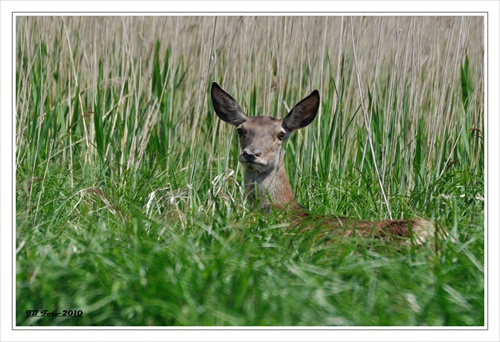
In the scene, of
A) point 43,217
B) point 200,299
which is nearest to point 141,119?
point 43,217

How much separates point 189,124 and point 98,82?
77cm

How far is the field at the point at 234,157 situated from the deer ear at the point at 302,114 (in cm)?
35

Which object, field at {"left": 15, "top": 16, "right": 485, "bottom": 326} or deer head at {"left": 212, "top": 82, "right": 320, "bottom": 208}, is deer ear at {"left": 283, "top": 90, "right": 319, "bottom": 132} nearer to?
deer head at {"left": 212, "top": 82, "right": 320, "bottom": 208}

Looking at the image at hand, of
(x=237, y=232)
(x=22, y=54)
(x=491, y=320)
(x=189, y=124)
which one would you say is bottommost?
(x=491, y=320)

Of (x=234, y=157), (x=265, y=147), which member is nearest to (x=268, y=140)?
(x=265, y=147)

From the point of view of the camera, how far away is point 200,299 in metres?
3.68

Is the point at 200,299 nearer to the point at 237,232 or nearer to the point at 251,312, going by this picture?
the point at 251,312

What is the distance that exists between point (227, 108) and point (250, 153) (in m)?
0.60

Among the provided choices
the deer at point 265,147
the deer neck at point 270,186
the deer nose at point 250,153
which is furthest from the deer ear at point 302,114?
the deer nose at point 250,153

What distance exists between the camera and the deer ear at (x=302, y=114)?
218 inches

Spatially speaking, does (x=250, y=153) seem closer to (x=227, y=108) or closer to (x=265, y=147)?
(x=265, y=147)

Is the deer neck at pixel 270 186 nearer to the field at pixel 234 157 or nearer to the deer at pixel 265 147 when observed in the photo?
the deer at pixel 265 147

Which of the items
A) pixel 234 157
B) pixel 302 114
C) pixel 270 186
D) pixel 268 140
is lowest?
pixel 270 186

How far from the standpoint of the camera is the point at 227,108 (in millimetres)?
5684
